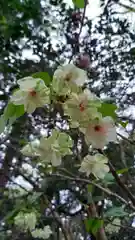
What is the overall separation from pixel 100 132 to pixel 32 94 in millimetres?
112

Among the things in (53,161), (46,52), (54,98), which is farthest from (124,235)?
(54,98)

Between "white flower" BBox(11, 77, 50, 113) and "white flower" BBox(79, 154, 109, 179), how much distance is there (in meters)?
0.21

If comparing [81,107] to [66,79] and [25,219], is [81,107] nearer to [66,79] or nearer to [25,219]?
[66,79]

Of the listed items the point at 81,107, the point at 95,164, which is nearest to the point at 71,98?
the point at 81,107

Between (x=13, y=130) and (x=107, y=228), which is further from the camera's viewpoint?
(x=13, y=130)

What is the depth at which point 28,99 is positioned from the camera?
519mm

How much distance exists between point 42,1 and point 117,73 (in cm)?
57

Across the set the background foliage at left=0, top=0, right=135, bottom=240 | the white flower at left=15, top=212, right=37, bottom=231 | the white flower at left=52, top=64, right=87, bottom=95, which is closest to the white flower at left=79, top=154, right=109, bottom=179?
the white flower at left=52, top=64, right=87, bottom=95

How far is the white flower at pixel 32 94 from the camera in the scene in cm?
51

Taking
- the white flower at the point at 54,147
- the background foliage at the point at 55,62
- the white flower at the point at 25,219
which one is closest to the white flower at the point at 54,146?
the white flower at the point at 54,147

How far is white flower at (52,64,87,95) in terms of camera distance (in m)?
0.51

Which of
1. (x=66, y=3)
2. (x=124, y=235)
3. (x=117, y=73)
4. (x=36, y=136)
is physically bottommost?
(x=124, y=235)

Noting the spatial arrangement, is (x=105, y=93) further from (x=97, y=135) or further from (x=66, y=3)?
(x=97, y=135)

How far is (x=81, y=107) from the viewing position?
51 cm
